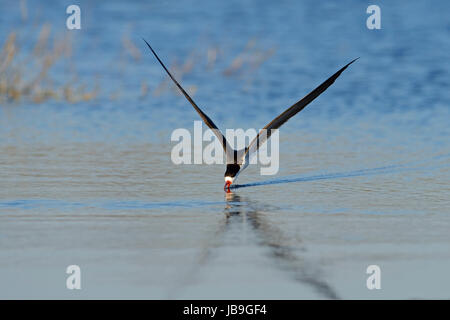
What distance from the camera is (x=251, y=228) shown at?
7.39 m

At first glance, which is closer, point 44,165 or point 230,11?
point 44,165

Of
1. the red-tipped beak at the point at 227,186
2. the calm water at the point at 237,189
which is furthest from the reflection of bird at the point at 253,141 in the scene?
the calm water at the point at 237,189

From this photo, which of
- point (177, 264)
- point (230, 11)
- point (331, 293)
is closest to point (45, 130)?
point (177, 264)

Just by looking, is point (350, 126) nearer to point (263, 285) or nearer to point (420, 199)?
point (420, 199)

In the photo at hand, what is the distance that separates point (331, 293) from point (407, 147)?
6037 millimetres

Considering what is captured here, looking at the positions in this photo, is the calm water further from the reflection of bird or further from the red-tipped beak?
the reflection of bird

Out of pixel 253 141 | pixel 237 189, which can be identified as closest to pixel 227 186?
pixel 237 189

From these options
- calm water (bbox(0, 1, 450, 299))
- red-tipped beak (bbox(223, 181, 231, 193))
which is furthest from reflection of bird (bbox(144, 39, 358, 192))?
calm water (bbox(0, 1, 450, 299))

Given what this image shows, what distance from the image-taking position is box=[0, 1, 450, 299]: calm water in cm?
601

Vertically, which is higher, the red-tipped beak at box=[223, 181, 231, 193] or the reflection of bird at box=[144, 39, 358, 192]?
the reflection of bird at box=[144, 39, 358, 192]

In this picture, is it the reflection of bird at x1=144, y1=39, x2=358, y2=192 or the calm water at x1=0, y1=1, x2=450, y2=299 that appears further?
the reflection of bird at x1=144, y1=39, x2=358, y2=192

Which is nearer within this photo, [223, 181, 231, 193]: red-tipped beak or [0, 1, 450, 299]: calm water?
[0, 1, 450, 299]: calm water

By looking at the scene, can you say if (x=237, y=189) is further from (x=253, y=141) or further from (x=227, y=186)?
(x=253, y=141)

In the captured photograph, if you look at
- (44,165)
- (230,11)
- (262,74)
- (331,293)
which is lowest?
(331,293)
